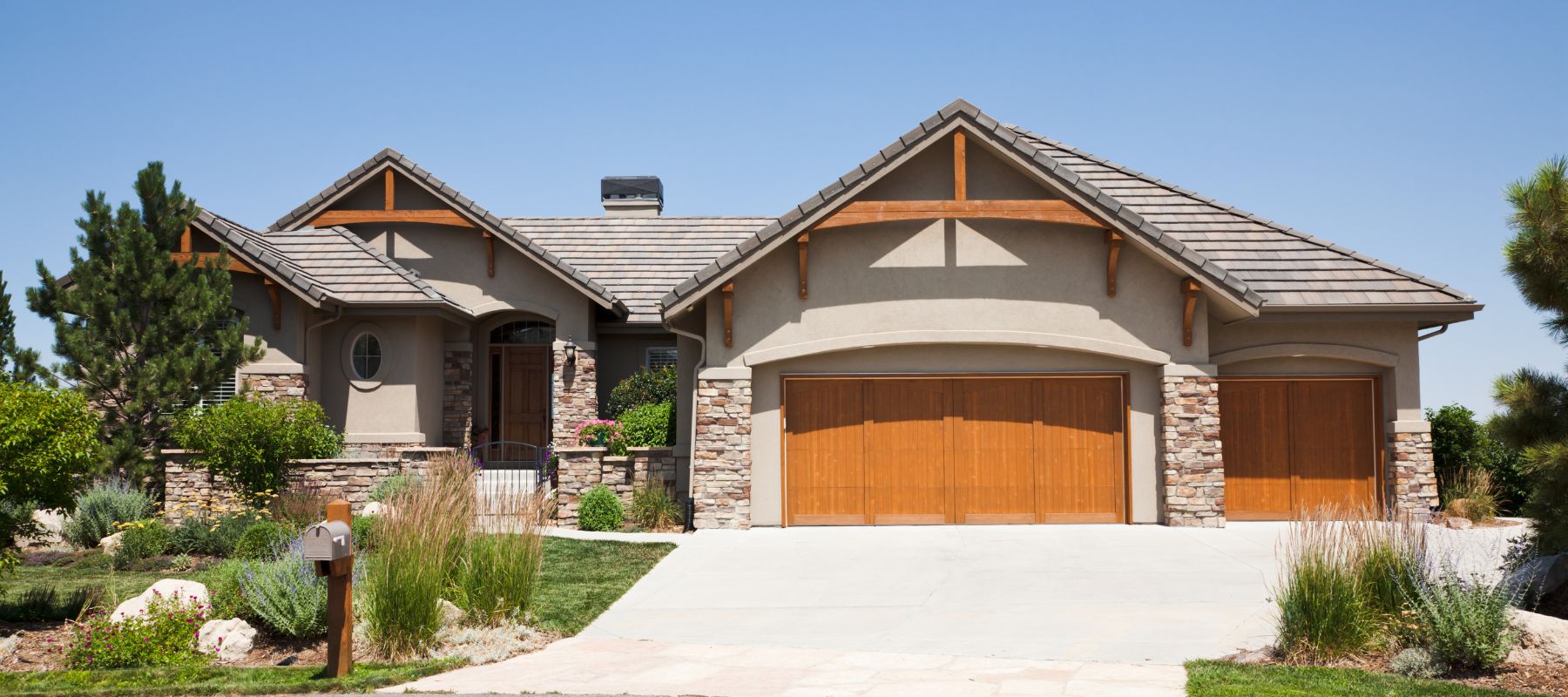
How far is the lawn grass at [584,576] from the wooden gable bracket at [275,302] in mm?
6716

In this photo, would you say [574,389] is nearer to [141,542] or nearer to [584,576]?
[141,542]

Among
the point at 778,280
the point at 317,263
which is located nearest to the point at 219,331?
the point at 317,263

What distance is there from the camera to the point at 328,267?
62.5ft

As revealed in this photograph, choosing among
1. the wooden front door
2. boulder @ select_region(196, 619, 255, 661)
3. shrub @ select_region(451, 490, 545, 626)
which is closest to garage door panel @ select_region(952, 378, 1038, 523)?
shrub @ select_region(451, 490, 545, 626)

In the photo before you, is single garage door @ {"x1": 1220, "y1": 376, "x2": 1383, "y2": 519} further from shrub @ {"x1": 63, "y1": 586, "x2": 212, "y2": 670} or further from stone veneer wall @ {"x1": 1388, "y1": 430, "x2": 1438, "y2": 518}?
shrub @ {"x1": 63, "y1": 586, "x2": 212, "y2": 670}

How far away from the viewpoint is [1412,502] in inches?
618

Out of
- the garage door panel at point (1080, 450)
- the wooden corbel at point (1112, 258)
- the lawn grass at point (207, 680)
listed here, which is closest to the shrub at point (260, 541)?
the lawn grass at point (207, 680)

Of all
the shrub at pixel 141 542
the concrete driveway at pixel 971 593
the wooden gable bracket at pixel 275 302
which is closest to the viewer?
the concrete driveway at pixel 971 593

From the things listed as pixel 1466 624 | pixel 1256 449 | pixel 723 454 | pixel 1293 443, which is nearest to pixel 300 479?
pixel 723 454

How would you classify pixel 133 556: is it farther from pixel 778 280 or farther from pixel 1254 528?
pixel 1254 528

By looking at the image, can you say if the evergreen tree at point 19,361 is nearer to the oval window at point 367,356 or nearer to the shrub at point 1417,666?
the oval window at point 367,356

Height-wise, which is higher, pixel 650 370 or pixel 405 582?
pixel 650 370

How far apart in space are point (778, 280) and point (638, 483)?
3.52 m

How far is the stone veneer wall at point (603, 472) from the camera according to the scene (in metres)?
16.1
